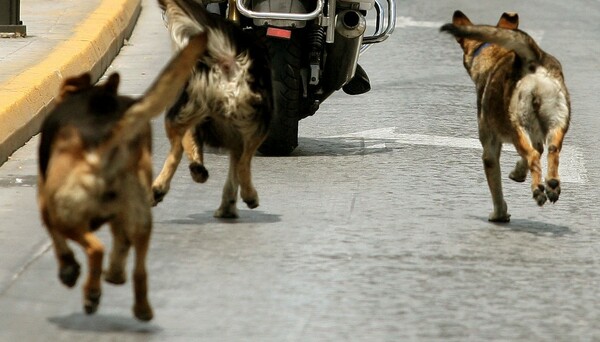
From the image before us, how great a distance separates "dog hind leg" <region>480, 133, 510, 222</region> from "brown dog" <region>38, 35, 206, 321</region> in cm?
299

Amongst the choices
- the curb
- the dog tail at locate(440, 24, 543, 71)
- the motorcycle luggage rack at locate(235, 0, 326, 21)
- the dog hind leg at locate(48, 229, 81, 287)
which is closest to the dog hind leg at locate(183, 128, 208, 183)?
the dog tail at locate(440, 24, 543, 71)

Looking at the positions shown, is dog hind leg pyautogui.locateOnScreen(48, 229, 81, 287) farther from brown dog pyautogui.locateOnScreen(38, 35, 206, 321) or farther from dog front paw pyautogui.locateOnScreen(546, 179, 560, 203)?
dog front paw pyautogui.locateOnScreen(546, 179, 560, 203)

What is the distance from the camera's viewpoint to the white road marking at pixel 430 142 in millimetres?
11016

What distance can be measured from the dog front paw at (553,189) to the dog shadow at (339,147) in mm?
2807

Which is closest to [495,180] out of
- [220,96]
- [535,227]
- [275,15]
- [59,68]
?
[535,227]

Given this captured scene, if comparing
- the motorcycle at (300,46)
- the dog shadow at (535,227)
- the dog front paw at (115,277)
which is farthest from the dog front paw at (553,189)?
the dog front paw at (115,277)

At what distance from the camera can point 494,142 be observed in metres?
8.86

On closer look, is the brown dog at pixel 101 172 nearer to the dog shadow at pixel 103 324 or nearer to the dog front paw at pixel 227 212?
the dog shadow at pixel 103 324

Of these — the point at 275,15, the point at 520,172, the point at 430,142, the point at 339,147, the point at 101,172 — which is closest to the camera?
the point at 101,172

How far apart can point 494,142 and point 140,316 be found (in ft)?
10.7

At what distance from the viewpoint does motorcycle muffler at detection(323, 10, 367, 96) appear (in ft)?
35.4

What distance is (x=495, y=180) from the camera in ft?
28.9

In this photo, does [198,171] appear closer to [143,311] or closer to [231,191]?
[231,191]

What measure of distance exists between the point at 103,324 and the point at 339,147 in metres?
5.11
